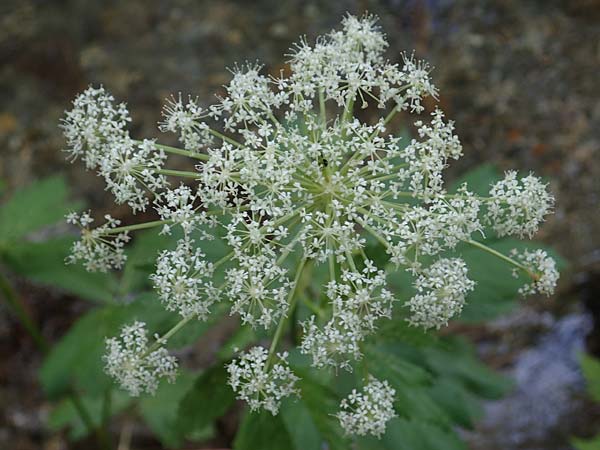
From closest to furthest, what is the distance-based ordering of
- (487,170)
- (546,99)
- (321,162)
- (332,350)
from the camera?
(332,350) → (321,162) → (487,170) → (546,99)

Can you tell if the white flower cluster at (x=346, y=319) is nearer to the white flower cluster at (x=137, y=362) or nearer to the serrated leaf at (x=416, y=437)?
the white flower cluster at (x=137, y=362)

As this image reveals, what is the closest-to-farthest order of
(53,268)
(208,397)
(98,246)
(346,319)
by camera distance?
(346,319)
(98,246)
(208,397)
(53,268)

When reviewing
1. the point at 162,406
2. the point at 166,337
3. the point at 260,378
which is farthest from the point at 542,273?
the point at 162,406

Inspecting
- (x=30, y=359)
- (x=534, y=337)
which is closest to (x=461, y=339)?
(x=534, y=337)

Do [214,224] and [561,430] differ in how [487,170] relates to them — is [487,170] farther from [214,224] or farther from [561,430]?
[561,430]

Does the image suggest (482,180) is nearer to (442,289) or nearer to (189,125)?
(442,289)

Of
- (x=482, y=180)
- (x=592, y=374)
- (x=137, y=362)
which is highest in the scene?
(x=482, y=180)
